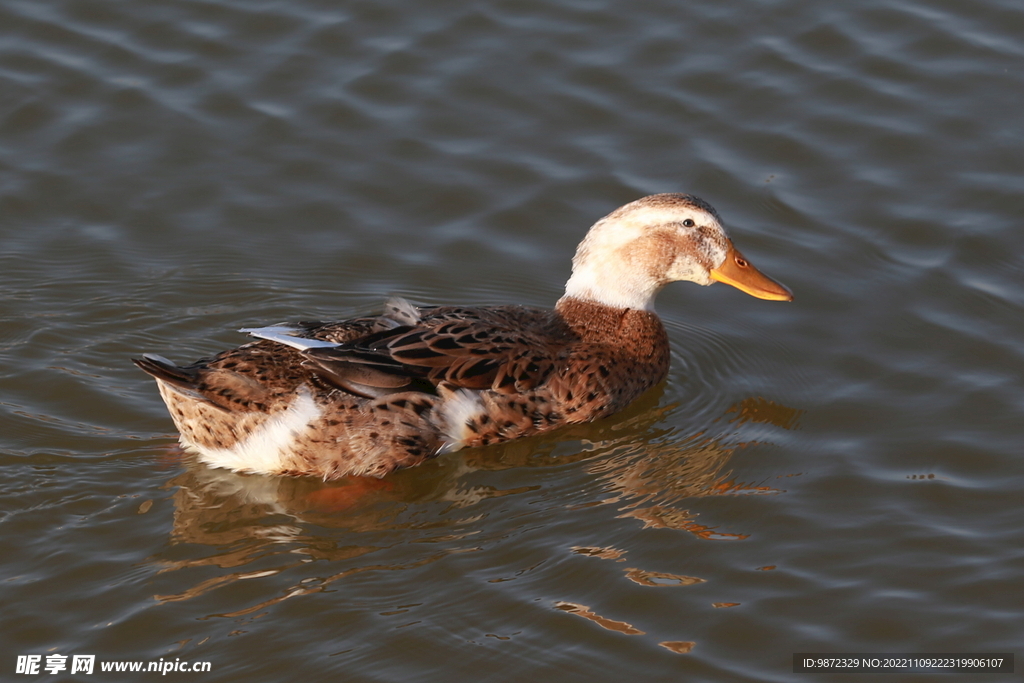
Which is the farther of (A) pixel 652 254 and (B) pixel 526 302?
(B) pixel 526 302

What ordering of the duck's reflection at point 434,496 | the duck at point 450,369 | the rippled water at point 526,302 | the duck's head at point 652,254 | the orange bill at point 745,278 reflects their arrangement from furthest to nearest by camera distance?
the orange bill at point 745,278
the duck's head at point 652,254
the duck at point 450,369
the duck's reflection at point 434,496
the rippled water at point 526,302

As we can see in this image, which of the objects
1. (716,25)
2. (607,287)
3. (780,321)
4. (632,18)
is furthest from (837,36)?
(607,287)

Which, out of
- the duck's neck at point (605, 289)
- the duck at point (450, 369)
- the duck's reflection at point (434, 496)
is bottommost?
the duck's reflection at point (434, 496)

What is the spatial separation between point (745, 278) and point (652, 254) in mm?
632

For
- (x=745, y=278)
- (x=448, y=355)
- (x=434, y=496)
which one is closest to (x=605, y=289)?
(x=745, y=278)

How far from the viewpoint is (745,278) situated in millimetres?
8477

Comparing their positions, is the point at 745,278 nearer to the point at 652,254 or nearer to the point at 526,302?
the point at 652,254

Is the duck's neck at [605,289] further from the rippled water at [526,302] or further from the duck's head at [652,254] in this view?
the rippled water at [526,302]

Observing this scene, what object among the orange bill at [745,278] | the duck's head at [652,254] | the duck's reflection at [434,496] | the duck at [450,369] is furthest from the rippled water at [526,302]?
the duck's head at [652,254]

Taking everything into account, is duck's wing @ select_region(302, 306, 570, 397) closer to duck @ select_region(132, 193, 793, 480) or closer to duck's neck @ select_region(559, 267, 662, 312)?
duck @ select_region(132, 193, 793, 480)

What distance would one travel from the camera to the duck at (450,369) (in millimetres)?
7160

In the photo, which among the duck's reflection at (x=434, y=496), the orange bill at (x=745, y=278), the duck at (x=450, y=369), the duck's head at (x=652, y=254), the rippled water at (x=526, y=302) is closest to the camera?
the rippled water at (x=526, y=302)

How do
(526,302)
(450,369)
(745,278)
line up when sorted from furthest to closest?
(526,302), (745,278), (450,369)

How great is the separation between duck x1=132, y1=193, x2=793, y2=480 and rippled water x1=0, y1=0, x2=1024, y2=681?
19cm
